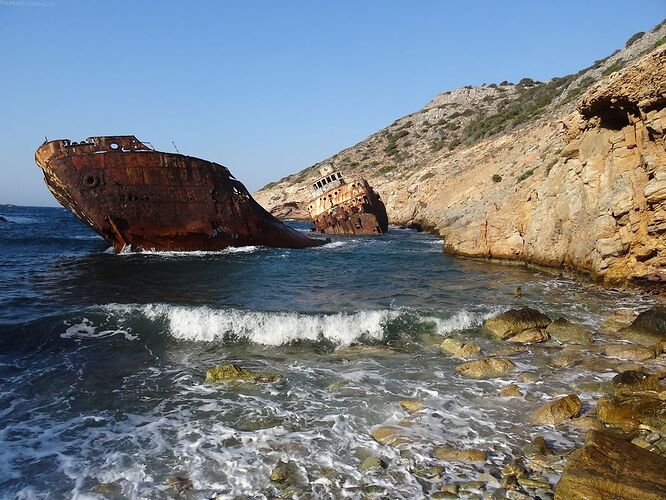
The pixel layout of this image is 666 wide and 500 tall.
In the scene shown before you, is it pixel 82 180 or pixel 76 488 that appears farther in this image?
pixel 82 180

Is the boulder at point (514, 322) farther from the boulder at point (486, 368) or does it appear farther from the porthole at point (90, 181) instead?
the porthole at point (90, 181)

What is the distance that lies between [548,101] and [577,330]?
4275 centimetres

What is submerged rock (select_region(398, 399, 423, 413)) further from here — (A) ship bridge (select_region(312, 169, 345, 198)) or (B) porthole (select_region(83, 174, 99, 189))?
(A) ship bridge (select_region(312, 169, 345, 198))

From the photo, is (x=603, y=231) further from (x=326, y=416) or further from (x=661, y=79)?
(x=326, y=416)

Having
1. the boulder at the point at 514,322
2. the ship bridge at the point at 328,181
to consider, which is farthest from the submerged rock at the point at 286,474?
the ship bridge at the point at 328,181

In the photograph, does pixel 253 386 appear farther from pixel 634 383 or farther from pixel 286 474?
pixel 634 383

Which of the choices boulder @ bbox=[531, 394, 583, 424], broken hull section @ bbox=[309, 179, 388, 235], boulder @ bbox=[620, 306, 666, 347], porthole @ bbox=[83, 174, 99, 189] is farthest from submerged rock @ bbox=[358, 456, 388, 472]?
broken hull section @ bbox=[309, 179, 388, 235]

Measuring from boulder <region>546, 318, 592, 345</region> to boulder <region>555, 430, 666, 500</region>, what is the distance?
4244mm

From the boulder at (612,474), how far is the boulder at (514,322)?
15.1 ft

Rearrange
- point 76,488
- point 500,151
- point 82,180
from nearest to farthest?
point 76,488, point 82,180, point 500,151

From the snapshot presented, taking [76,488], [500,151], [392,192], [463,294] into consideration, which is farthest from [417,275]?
[392,192]

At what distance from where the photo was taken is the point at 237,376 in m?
7.00

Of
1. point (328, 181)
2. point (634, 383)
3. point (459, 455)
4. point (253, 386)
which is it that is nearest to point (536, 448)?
point (459, 455)

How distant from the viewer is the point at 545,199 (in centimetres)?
1490
